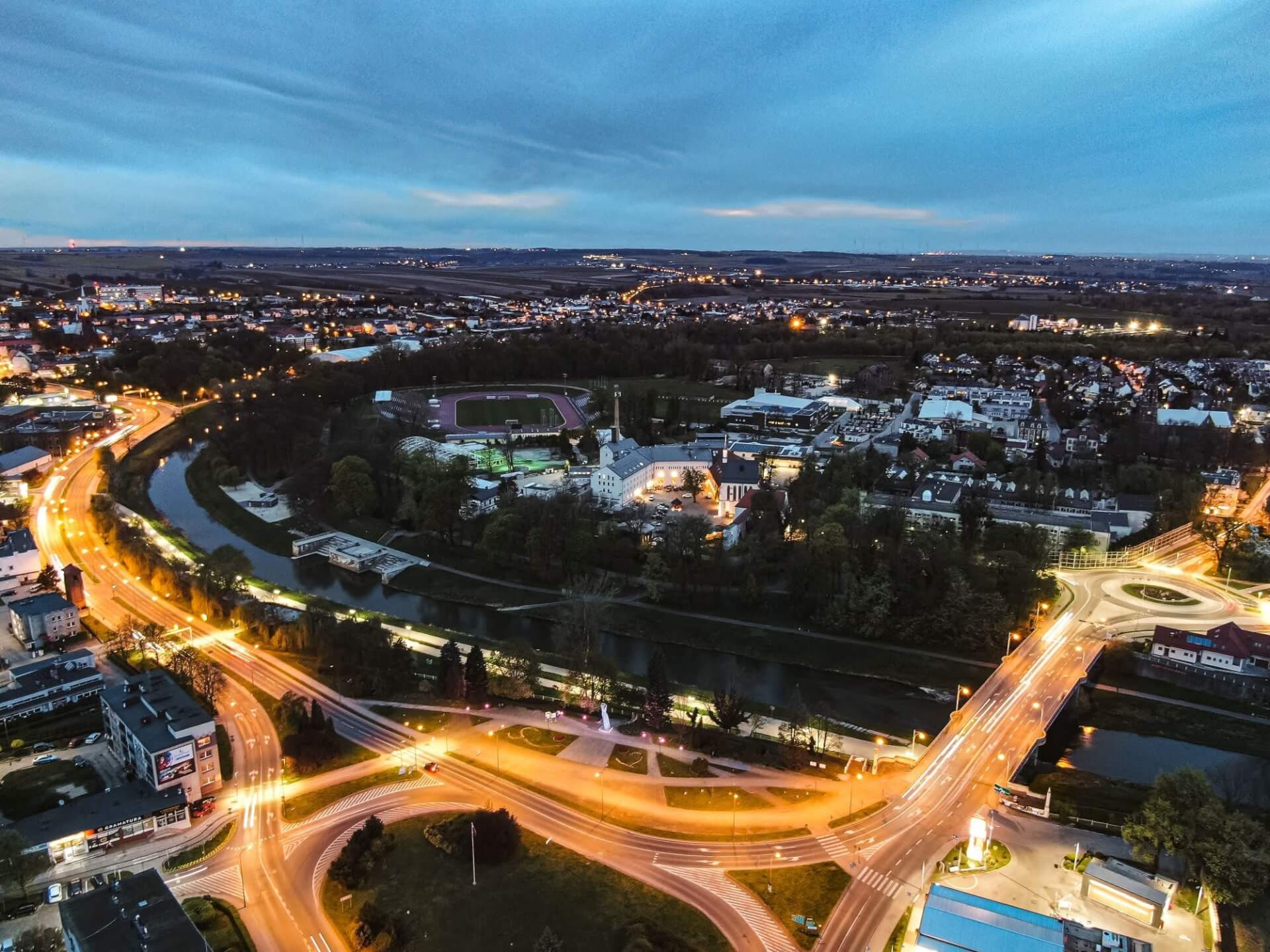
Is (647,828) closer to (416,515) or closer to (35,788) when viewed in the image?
(35,788)

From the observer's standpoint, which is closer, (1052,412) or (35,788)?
(35,788)

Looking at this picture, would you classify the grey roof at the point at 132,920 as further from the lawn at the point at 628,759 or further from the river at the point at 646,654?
the river at the point at 646,654

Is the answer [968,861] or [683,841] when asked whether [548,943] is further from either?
[968,861]

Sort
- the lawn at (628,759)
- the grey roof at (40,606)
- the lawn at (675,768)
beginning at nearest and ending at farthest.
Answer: the lawn at (675,768) → the lawn at (628,759) → the grey roof at (40,606)

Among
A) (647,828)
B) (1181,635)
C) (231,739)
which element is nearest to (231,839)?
(231,739)

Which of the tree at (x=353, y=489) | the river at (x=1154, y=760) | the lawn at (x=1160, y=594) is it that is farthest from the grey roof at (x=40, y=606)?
the lawn at (x=1160, y=594)

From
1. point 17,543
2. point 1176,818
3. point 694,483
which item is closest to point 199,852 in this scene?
point 1176,818
